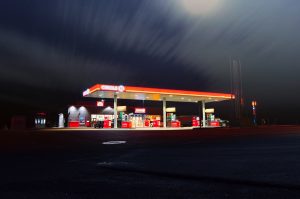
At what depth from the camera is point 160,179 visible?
546 centimetres

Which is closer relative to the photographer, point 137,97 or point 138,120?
point 137,97

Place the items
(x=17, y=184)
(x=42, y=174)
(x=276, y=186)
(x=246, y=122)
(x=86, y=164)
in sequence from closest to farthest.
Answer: (x=276, y=186)
(x=17, y=184)
(x=42, y=174)
(x=86, y=164)
(x=246, y=122)

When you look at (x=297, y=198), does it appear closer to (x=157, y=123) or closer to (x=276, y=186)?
(x=276, y=186)

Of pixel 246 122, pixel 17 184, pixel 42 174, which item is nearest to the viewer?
pixel 17 184

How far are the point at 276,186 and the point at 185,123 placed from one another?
201ft

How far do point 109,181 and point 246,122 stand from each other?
36431mm

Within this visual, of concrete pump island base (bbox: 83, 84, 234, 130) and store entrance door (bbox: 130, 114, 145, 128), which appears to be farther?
store entrance door (bbox: 130, 114, 145, 128)

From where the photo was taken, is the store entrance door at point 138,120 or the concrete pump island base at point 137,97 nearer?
the concrete pump island base at point 137,97

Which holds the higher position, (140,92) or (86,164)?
(140,92)

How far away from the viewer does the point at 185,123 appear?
65625 mm

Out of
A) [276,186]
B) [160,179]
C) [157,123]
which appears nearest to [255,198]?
[276,186]

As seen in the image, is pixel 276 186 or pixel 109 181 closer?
pixel 276 186

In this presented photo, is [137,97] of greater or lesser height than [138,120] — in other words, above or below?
above

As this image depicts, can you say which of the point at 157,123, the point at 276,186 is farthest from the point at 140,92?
the point at 276,186
